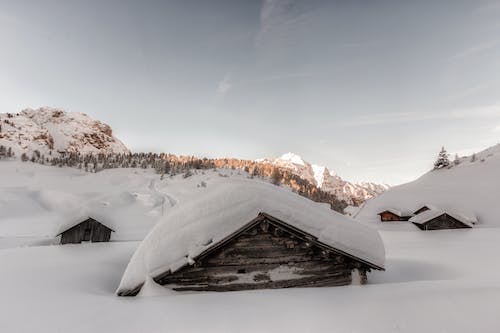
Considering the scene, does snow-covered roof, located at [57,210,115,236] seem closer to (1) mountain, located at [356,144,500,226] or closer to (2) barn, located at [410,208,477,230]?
(2) barn, located at [410,208,477,230]

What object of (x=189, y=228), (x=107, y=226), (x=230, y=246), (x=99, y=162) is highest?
(x=99, y=162)

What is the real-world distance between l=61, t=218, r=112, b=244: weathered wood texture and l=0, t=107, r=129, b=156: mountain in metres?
117

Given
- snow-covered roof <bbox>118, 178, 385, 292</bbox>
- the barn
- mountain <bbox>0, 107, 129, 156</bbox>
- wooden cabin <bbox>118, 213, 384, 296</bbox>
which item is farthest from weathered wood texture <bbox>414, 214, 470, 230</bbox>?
mountain <bbox>0, 107, 129, 156</bbox>

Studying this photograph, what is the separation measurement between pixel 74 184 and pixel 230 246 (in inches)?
2723

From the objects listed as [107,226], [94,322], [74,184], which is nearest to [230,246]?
[94,322]

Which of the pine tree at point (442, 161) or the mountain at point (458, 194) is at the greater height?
the pine tree at point (442, 161)

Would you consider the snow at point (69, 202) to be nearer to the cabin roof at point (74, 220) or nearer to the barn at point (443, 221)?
the cabin roof at point (74, 220)

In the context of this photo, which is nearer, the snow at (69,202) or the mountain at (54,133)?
the snow at (69,202)

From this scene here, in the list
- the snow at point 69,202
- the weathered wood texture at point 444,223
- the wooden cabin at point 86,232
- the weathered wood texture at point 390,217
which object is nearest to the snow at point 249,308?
the wooden cabin at point 86,232

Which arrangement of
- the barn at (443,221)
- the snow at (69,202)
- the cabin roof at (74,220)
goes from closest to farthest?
the cabin roof at (74,220) < the barn at (443,221) < the snow at (69,202)

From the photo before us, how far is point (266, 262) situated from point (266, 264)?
0.19 ft

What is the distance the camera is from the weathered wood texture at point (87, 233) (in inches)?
667

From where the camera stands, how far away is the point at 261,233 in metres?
7.18

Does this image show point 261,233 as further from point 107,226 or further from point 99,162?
point 99,162
